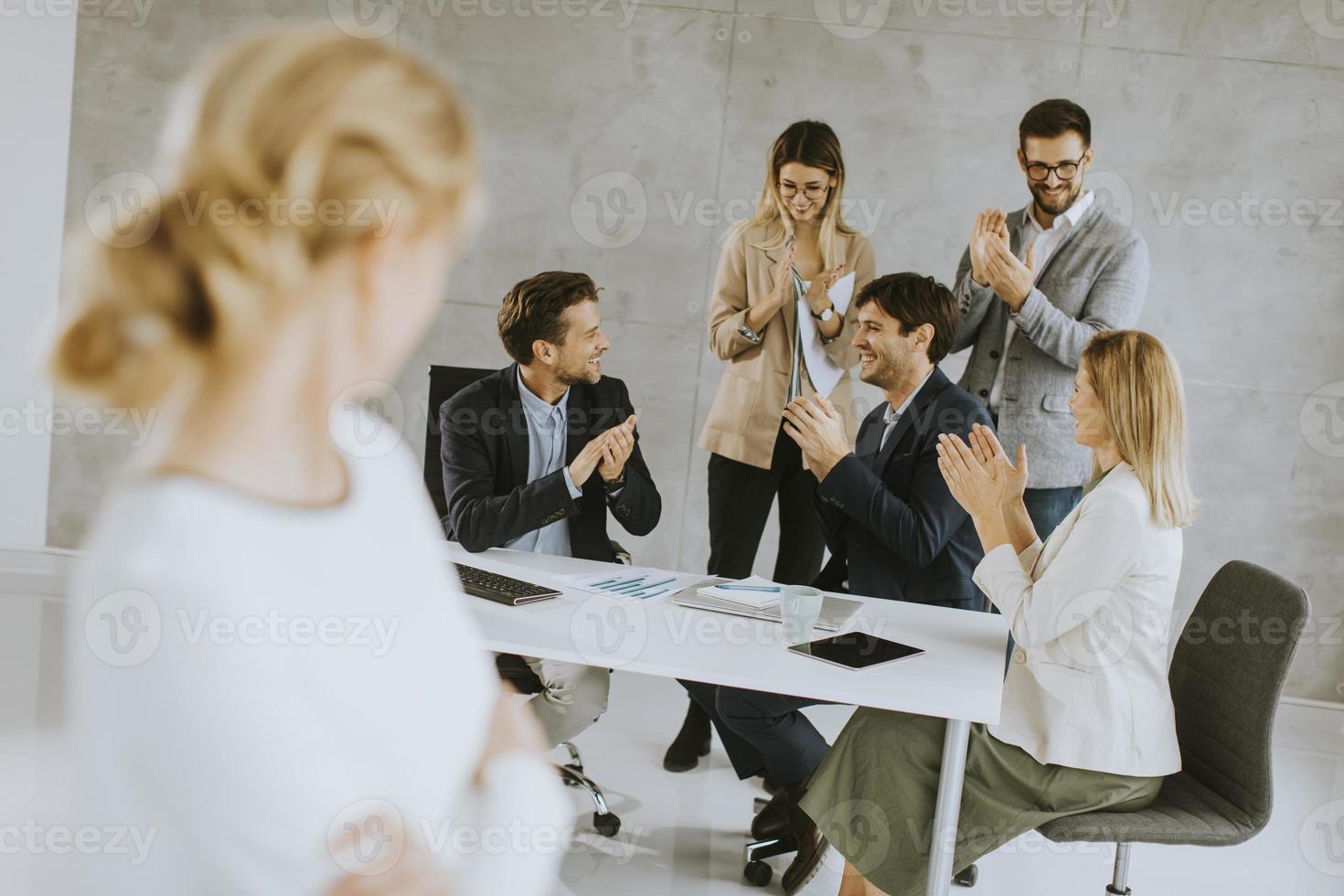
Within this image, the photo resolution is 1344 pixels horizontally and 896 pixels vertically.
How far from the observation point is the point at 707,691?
115 inches

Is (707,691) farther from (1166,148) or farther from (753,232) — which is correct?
(1166,148)

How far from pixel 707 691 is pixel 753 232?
1.44 metres

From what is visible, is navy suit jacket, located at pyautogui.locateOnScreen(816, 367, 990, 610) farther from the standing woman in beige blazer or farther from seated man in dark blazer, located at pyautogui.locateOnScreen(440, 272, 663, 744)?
the standing woman in beige blazer

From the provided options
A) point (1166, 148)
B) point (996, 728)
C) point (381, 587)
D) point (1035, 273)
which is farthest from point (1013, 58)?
point (381, 587)

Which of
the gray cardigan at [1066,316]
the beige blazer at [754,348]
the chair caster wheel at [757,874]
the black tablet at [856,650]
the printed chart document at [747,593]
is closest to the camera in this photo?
the black tablet at [856,650]

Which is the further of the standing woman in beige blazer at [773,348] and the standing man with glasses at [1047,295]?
the standing woman in beige blazer at [773,348]

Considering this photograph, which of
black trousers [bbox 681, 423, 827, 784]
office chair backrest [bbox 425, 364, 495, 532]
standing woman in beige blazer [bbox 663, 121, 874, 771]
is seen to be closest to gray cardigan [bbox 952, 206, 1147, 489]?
standing woman in beige blazer [bbox 663, 121, 874, 771]

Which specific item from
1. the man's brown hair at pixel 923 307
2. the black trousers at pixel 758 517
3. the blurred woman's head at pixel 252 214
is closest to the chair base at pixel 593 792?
the black trousers at pixel 758 517

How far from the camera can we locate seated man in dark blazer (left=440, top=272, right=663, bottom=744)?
8.90 ft

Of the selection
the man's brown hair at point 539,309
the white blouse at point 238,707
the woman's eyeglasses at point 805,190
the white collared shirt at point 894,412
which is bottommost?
the white blouse at point 238,707

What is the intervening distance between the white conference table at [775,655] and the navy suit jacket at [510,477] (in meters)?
0.31

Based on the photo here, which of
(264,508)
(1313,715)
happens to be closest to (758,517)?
(1313,715)

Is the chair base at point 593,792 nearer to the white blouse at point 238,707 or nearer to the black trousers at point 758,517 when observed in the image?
the black trousers at point 758,517

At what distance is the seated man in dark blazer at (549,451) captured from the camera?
2713 mm
